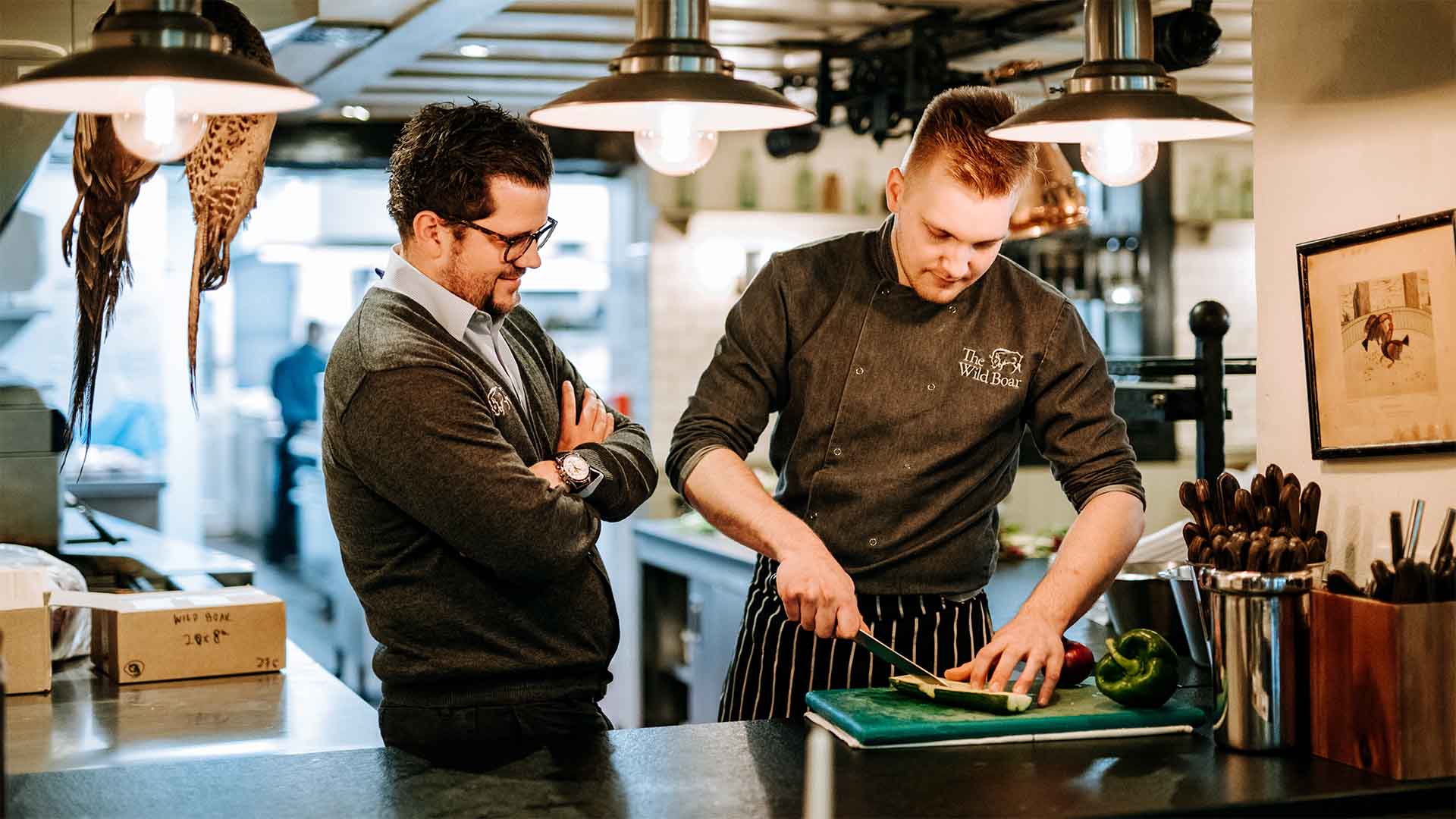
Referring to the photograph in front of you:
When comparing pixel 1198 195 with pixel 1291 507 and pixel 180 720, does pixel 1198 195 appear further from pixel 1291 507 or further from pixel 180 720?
pixel 180 720

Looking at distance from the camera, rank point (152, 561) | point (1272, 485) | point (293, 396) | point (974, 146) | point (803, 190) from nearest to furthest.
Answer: point (1272, 485), point (974, 146), point (152, 561), point (803, 190), point (293, 396)

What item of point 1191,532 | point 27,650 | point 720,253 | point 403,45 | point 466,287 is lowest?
point 27,650

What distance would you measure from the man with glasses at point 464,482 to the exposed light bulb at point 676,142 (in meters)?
0.38

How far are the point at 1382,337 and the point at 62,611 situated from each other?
269 cm

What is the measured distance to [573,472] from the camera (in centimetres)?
239

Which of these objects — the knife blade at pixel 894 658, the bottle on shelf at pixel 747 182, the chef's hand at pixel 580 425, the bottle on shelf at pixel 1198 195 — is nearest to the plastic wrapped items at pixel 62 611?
the chef's hand at pixel 580 425

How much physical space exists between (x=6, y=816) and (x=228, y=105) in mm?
870

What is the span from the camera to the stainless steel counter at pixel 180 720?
246cm

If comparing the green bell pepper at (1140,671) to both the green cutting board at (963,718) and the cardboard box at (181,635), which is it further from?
the cardboard box at (181,635)

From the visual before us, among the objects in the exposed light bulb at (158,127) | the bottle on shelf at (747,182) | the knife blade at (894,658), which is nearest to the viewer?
the exposed light bulb at (158,127)

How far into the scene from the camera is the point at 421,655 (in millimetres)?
2275

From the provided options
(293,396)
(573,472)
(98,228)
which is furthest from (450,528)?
(293,396)

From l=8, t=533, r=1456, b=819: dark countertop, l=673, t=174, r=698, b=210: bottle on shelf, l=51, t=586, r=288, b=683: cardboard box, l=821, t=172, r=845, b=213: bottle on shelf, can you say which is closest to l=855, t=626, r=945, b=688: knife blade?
l=8, t=533, r=1456, b=819: dark countertop

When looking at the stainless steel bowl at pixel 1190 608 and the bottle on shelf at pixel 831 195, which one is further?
the bottle on shelf at pixel 831 195
